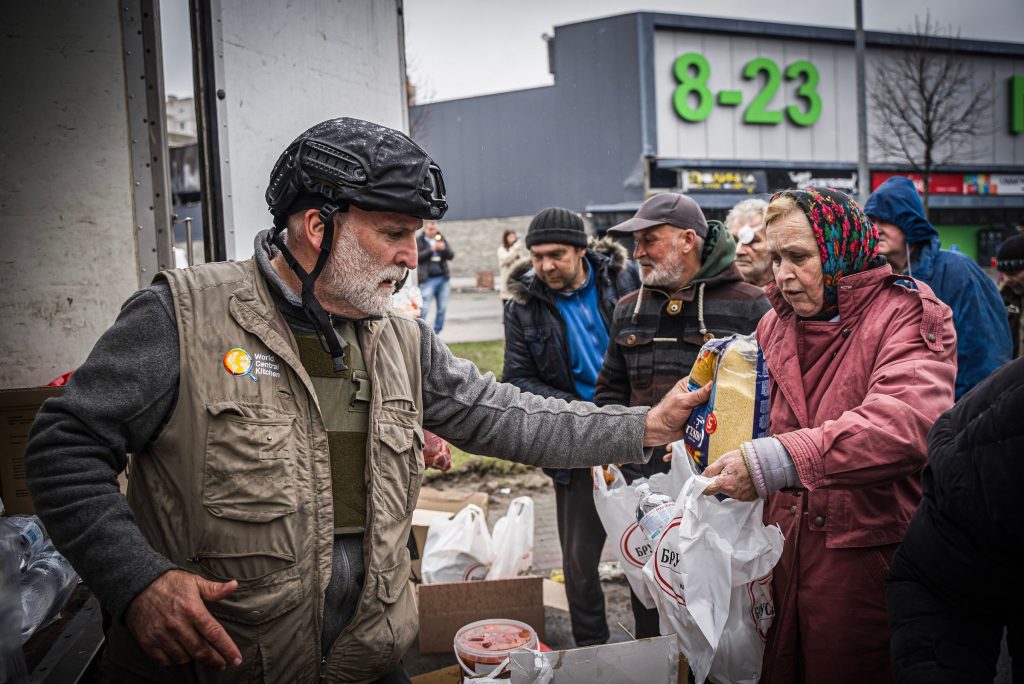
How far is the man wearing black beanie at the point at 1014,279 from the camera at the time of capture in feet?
18.7

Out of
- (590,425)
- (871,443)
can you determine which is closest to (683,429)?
(590,425)

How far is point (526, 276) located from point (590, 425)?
2.08 metres

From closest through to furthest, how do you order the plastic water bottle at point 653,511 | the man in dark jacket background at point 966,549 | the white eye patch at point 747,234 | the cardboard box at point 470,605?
the man in dark jacket background at point 966,549 < the plastic water bottle at point 653,511 < the cardboard box at point 470,605 < the white eye patch at point 747,234

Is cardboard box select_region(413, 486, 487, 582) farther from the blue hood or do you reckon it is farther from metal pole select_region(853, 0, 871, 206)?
metal pole select_region(853, 0, 871, 206)

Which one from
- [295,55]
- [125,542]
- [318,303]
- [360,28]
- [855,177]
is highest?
[855,177]

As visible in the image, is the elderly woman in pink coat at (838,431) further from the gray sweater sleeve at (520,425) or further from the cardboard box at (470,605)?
the cardboard box at (470,605)

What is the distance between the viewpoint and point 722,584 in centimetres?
220

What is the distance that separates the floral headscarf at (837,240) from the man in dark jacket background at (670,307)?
105 cm

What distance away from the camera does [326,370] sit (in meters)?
1.99

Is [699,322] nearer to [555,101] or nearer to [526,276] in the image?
[526,276]

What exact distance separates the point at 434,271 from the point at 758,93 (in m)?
12.2

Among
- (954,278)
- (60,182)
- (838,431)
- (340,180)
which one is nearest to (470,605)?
(838,431)

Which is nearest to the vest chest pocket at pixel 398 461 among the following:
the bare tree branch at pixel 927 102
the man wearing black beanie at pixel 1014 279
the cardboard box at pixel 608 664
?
the cardboard box at pixel 608 664

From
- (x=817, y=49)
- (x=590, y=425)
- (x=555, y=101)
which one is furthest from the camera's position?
(x=555, y=101)
